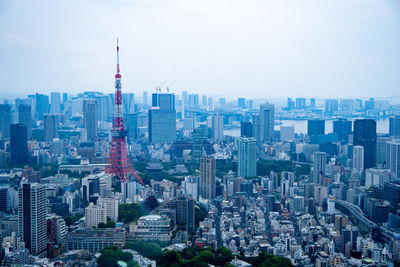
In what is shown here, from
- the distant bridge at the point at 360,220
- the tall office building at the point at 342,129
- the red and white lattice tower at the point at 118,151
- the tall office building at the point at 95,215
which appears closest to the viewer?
the distant bridge at the point at 360,220

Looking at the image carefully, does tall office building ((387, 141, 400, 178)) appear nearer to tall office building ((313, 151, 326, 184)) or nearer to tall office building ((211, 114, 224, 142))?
tall office building ((313, 151, 326, 184))

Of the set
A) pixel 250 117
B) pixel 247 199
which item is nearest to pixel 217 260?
pixel 247 199

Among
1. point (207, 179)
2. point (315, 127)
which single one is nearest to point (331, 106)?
point (315, 127)

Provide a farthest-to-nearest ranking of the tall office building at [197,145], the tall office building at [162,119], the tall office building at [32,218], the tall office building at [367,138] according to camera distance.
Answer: the tall office building at [162,119], the tall office building at [197,145], the tall office building at [367,138], the tall office building at [32,218]

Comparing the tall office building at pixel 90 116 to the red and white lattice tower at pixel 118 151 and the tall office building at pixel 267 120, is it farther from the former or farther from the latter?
the red and white lattice tower at pixel 118 151

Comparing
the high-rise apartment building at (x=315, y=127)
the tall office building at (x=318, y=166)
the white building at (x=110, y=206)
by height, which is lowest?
the white building at (x=110, y=206)

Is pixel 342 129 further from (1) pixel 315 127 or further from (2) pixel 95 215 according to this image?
(2) pixel 95 215

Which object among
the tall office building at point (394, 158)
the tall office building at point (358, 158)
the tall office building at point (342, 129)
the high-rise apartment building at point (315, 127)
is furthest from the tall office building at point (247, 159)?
the high-rise apartment building at point (315, 127)
